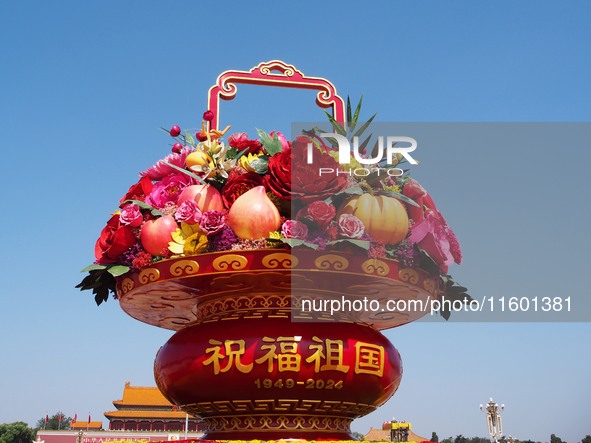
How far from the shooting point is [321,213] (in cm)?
397

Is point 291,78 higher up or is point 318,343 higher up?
point 291,78

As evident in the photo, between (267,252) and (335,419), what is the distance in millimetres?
1286

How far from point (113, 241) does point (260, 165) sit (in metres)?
1.13

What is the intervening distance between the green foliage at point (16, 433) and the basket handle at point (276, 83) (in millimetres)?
51645

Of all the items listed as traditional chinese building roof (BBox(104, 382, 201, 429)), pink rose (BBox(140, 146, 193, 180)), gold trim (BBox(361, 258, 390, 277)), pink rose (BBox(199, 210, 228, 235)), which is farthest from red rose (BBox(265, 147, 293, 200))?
traditional chinese building roof (BBox(104, 382, 201, 429))

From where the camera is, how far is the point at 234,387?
13.4 feet

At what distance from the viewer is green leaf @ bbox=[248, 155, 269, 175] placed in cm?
441

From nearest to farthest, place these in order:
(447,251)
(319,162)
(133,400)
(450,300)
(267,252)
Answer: (267,252)
(319,162)
(447,251)
(450,300)
(133,400)

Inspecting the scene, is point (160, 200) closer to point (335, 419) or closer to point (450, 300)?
point (335, 419)

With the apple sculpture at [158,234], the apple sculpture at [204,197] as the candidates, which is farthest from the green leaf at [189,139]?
the apple sculpture at [158,234]

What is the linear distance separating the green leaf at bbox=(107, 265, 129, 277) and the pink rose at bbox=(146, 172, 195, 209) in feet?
1.63

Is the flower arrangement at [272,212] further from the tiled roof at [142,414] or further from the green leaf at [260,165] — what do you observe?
the tiled roof at [142,414]

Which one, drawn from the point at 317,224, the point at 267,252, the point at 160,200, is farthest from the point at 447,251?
the point at 160,200

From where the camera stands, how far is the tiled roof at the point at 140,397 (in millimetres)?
45188
